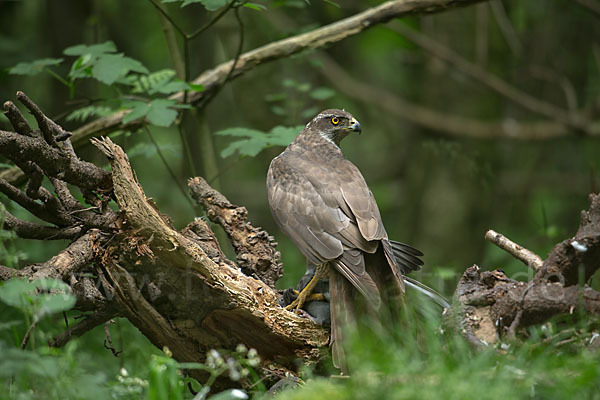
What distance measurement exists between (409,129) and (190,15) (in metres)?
3.74

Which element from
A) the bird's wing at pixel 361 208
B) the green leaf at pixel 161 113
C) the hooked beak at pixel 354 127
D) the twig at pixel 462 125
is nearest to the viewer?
the bird's wing at pixel 361 208

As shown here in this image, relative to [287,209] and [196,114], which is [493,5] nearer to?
[196,114]

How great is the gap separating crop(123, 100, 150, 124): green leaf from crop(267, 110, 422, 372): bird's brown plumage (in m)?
1.02

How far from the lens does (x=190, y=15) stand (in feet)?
26.0

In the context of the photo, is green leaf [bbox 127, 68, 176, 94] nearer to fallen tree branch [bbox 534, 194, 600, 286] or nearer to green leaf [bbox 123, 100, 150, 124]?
green leaf [bbox 123, 100, 150, 124]

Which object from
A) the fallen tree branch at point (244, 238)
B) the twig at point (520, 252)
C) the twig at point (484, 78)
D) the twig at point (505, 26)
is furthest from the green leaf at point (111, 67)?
the twig at point (505, 26)

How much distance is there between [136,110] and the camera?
4770 mm

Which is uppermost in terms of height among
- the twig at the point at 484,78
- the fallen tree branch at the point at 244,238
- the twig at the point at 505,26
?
the twig at the point at 505,26

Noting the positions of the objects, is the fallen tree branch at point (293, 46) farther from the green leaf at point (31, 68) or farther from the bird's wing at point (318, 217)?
the bird's wing at point (318, 217)

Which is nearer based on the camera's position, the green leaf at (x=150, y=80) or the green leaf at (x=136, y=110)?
the green leaf at (x=136, y=110)

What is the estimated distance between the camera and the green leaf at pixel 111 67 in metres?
4.67

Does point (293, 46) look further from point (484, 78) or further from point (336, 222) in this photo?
point (484, 78)

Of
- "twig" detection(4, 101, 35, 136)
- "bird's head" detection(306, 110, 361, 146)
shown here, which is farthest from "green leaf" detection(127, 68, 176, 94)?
"twig" detection(4, 101, 35, 136)

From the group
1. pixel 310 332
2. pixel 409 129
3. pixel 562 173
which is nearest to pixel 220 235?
pixel 310 332
